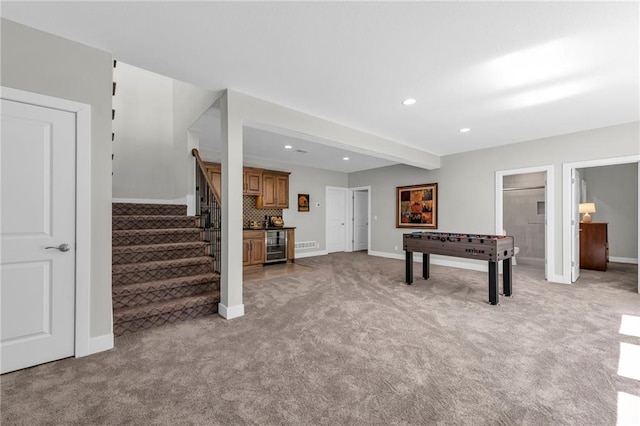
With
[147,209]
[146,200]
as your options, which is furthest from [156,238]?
[146,200]

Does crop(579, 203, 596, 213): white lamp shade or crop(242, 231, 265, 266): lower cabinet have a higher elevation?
crop(579, 203, 596, 213): white lamp shade

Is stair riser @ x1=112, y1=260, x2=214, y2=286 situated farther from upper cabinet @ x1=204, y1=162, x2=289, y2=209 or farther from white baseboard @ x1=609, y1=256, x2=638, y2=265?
white baseboard @ x1=609, y1=256, x2=638, y2=265

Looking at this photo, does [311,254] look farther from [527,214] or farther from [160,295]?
[527,214]

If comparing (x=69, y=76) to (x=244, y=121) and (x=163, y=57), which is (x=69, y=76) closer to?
(x=163, y=57)

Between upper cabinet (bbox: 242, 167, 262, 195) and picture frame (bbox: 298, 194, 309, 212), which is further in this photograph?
picture frame (bbox: 298, 194, 309, 212)

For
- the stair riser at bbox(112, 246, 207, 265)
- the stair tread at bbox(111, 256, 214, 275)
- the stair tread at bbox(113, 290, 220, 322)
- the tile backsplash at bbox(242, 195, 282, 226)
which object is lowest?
the stair tread at bbox(113, 290, 220, 322)

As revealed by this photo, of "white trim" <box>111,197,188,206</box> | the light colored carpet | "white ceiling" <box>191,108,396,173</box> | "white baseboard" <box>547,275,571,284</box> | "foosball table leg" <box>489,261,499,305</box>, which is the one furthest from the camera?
"white trim" <box>111,197,188,206</box>

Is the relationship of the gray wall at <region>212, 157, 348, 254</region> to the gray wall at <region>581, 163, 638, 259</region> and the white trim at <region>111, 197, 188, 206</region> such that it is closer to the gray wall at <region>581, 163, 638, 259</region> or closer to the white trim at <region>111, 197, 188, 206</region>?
the white trim at <region>111, 197, 188, 206</region>

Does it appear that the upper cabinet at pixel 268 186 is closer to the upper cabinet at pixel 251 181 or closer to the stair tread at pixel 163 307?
the upper cabinet at pixel 251 181

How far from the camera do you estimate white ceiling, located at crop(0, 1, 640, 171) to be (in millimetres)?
1819

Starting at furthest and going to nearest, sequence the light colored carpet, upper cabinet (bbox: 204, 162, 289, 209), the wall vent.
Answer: the wall vent → upper cabinet (bbox: 204, 162, 289, 209) → the light colored carpet

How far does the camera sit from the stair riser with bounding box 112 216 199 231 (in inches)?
152

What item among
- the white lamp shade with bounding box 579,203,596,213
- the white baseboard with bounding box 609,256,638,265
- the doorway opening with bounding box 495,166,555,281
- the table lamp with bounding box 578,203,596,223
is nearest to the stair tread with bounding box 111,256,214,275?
the doorway opening with bounding box 495,166,555,281

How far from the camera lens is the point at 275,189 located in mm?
6684
